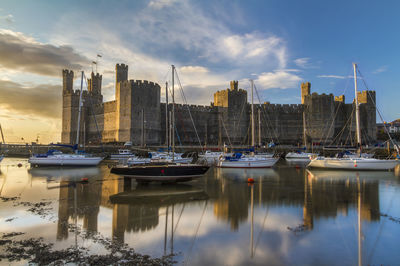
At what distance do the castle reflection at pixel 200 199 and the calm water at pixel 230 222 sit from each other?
0.03 meters

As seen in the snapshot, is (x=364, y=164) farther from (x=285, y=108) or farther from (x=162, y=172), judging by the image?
(x=285, y=108)

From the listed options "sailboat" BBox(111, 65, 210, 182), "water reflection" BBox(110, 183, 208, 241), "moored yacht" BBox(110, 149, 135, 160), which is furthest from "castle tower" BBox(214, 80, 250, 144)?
"water reflection" BBox(110, 183, 208, 241)

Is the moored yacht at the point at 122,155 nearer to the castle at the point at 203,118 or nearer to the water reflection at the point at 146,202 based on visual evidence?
the castle at the point at 203,118

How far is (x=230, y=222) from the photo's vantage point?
673cm

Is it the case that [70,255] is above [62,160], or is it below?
below

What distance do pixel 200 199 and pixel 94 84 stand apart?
4407 cm

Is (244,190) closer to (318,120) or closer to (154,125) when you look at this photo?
(154,125)

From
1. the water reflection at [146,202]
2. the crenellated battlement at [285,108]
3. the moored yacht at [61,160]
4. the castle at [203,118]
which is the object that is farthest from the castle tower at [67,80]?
the water reflection at [146,202]

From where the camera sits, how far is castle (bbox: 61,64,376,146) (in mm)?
35312

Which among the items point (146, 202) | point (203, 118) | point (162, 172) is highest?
point (203, 118)

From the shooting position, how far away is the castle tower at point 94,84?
48062 mm

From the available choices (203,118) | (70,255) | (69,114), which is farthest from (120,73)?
(70,255)

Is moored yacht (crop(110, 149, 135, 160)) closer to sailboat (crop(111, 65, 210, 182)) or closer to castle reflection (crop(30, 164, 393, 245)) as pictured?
castle reflection (crop(30, 164, 393, 245))

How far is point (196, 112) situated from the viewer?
42.5 m
